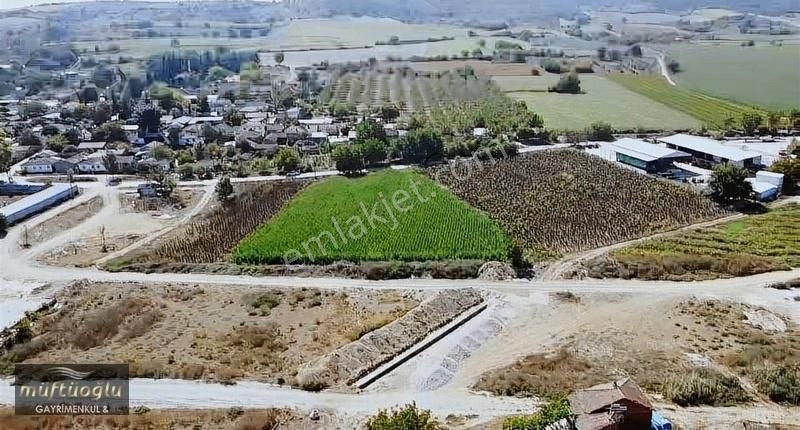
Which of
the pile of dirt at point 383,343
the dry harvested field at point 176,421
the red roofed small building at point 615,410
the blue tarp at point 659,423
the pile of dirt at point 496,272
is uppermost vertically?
the red roofed small building at point 615,410

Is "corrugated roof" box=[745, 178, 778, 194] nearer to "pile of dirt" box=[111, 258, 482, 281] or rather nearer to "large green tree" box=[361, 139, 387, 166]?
"pile of dirt" box=[111, 258, 482, 281]

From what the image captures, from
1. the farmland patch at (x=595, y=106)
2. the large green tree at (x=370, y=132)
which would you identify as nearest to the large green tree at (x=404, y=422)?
the large green tree at (x=370, y=132)

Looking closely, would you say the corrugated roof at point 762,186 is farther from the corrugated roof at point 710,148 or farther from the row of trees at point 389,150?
the row of trees at point 389,150

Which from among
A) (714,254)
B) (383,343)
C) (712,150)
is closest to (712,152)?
(712,150)

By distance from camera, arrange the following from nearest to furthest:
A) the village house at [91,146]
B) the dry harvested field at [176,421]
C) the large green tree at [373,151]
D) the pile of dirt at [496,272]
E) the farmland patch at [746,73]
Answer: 1. the dry harvested field at [176,421]
2. the pile of dirt at [496,272]
3. the large green tree at [373,151]
4. the village house at [91,146]
5. the farmland patch at [746,73]

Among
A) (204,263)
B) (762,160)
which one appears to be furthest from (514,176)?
(204,263)

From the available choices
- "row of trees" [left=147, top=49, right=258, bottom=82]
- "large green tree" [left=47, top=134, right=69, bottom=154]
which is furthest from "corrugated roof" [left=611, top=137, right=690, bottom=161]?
"row of trees" [left=147, top=49, right=258, bottom=82]

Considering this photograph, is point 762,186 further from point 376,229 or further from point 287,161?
point 287,161
